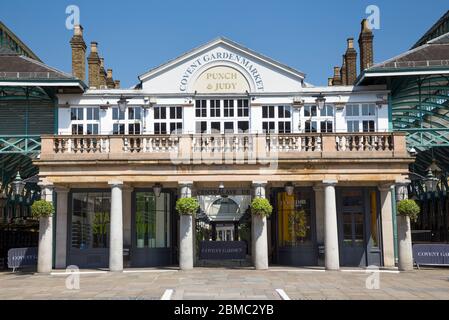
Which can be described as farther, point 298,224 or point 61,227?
point 298,224

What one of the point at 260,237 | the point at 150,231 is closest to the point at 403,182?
the point at 260,237

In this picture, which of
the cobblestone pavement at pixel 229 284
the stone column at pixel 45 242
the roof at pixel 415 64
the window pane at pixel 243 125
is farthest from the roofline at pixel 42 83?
the roof at pixel 415 64

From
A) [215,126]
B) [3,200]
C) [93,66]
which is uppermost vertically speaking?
[93,66]

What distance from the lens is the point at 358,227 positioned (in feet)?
74.8

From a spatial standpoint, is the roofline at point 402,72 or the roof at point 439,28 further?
the roof at point 439,28

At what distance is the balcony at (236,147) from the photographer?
20.3 metres

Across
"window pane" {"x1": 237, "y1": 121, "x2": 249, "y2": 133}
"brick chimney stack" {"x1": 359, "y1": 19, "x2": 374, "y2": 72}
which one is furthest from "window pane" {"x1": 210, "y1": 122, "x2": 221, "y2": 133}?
"brick chimney stack" {"x1": 359, "y1": 19, "x2": 374, "y2": 72}

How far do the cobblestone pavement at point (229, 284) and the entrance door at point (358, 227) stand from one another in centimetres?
Answer: 248

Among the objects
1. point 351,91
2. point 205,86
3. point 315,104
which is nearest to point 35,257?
point 205,86

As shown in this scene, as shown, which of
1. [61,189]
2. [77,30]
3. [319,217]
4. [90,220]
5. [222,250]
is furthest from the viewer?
[77,30]

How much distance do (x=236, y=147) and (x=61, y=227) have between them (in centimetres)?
775

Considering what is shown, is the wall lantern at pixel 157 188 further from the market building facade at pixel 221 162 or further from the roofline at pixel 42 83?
the roofline at pixel 42 83

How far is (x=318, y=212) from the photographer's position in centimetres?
2273

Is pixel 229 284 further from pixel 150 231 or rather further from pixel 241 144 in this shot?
pixel 150 231
